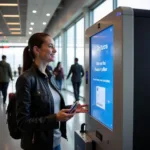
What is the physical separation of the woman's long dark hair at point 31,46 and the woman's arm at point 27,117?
290 mm

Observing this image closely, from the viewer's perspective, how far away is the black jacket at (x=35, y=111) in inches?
54.4

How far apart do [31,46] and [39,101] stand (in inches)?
16.2

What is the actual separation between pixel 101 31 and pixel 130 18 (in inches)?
12.2

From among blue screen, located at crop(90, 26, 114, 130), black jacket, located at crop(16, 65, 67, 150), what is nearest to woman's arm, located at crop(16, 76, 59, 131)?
black jacket, located at crop(16, 65, 67, 150)

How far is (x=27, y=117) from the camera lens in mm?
1383

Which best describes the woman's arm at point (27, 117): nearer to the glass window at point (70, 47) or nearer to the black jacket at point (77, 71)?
the black jacket at point (77, 71)

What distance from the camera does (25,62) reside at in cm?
169

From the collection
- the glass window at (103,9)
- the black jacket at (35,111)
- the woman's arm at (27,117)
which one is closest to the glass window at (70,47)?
the glass window at (103,9)

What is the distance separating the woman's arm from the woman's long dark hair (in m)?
0.29

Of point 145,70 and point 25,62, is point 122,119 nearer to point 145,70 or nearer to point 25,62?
point 145,70

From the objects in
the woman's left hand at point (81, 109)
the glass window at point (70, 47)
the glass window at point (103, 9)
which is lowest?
the woman's left hand at point (81, 109)

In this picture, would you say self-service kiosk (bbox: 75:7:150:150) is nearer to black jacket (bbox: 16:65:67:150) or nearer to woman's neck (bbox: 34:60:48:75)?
black jacket (bbox: 16:65:67:150)

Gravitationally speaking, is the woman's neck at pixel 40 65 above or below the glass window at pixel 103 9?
below

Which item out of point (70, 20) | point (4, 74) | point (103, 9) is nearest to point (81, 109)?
point (103, 9)
